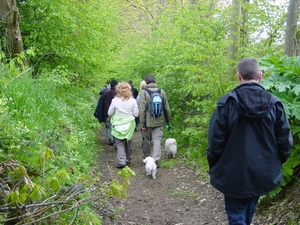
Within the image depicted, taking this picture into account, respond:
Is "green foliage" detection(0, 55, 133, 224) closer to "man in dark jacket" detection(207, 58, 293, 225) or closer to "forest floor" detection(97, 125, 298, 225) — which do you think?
"forest floor" detection(97, 125, 298, 225)

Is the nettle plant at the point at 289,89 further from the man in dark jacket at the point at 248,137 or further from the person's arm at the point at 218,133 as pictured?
the person's arm at the point at 218,133

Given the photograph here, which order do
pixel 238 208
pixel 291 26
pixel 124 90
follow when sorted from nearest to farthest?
pixel 238 208 < pixel 291 26 < pixel 124 90

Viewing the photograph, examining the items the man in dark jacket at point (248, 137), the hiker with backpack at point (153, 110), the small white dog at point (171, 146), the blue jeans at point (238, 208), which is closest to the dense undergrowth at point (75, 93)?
the small white dog at point (171, 146)

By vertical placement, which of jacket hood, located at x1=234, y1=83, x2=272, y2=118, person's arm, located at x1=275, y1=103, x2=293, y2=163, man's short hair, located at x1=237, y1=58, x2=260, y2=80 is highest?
man's short hair, located at x1=237, y1=58, x2=260, y2=80

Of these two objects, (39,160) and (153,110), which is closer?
(39,160)

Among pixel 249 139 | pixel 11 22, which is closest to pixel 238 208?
pixel 249 139

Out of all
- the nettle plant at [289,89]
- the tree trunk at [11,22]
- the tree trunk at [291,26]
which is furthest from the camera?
the tree trunk at [11,22]

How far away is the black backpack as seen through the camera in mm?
7707

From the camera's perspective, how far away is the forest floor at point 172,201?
16.7ft

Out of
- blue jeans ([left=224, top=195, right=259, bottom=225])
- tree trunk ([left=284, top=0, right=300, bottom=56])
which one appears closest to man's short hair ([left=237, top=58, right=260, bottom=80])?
Result: blue jeans ([left=224, top=195, right=259, bottom=225])

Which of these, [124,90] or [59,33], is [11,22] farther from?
[124,90]

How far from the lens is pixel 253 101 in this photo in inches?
127

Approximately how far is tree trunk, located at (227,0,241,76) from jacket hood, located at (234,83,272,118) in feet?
11.4

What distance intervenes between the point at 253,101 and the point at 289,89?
1314 mm
